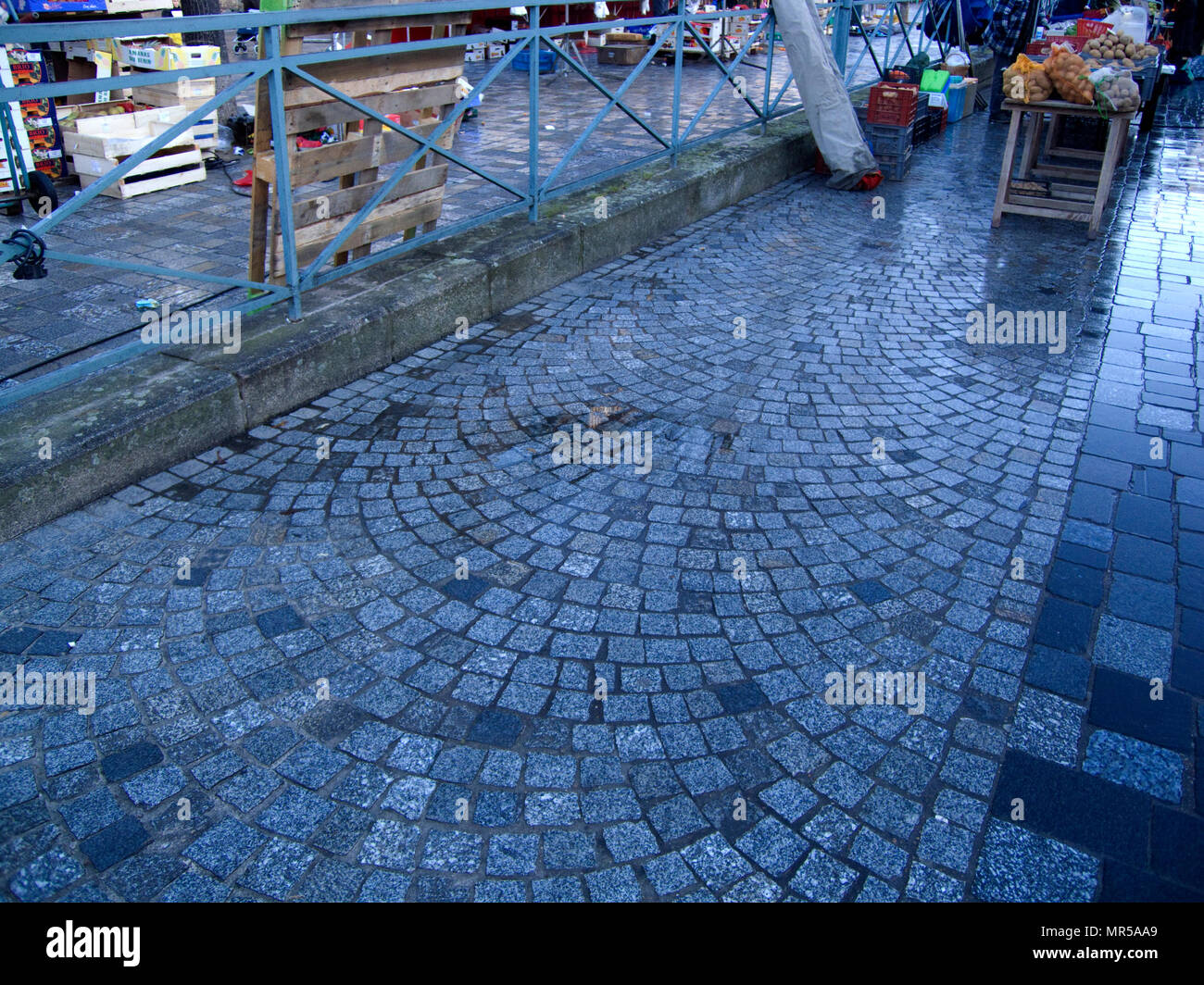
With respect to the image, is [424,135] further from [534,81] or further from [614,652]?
[614,652]

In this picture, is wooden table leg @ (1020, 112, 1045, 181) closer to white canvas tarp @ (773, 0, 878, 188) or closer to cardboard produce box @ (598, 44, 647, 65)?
white canvas tarp @ (773, 0, 878, 188)

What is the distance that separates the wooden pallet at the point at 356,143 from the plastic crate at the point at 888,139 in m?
5.45

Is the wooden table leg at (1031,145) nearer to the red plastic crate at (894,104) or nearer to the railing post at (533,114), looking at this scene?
the red plastic crate at (894,104)

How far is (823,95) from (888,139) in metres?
0.99

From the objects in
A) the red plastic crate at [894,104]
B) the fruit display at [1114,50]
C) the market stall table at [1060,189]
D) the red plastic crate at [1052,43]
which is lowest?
the market stall table at [1060,189]

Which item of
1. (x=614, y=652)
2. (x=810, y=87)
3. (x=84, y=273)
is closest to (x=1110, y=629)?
(x=614, y=652)

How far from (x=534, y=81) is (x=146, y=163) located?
3735mm

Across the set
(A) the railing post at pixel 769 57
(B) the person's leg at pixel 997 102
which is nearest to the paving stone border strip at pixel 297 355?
(A) the railing post at pixel 769 57

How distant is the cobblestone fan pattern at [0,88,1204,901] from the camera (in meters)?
2.66

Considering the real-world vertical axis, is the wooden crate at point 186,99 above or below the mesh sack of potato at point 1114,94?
below

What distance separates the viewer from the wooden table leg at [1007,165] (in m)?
8.03

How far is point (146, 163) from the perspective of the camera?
7.80m

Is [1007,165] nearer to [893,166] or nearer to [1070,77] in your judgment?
[1070,77]

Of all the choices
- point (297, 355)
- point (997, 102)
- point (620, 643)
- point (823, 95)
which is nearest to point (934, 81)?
point (997, 102)
